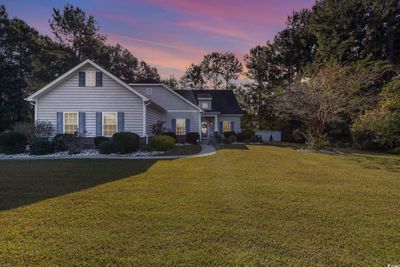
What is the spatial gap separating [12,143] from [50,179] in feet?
30.4

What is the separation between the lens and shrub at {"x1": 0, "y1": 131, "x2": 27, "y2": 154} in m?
15.5

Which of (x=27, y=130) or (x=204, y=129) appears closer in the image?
(x=27, y=130)

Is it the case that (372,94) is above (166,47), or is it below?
below

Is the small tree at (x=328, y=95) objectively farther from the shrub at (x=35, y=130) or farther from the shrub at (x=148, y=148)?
the shrub at (x=35, y=130)

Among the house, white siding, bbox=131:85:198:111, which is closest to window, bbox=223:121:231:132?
white siding, bbox=131:85:198:111

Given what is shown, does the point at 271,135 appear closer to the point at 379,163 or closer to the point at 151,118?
the point at 151,118

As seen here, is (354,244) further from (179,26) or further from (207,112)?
(207,112)

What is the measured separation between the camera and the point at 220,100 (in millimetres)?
32562

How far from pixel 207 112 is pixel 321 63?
457 inches

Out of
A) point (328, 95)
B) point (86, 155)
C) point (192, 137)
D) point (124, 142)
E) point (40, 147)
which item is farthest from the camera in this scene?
point (192, 137)

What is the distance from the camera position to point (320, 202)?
6105mm

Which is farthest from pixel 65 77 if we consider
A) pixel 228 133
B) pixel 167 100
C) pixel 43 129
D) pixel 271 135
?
pixel 271 135

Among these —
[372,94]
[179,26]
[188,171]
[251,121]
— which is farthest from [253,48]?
[188,171]

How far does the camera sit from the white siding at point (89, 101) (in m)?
17.7
